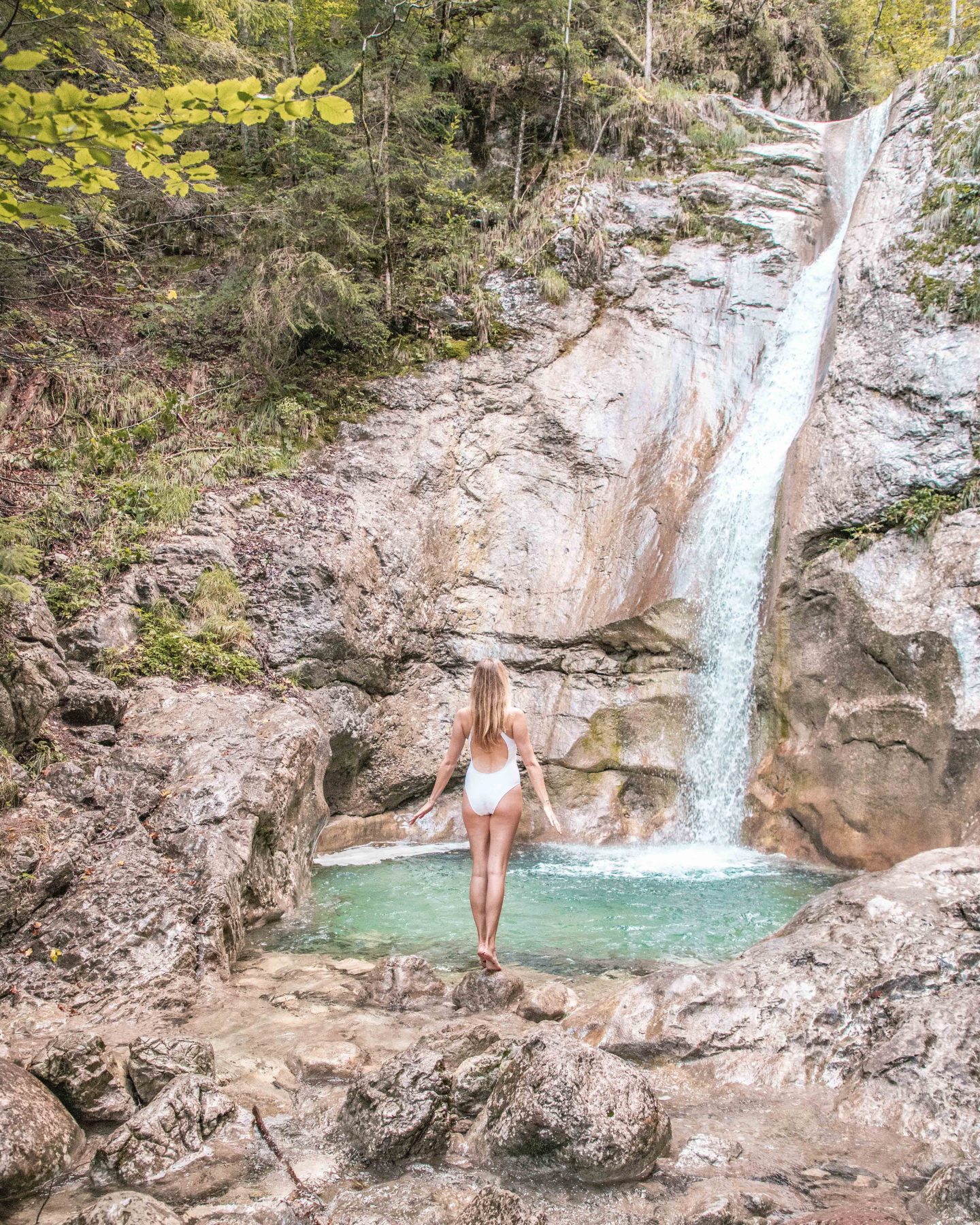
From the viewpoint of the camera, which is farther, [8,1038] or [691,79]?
[691,79]

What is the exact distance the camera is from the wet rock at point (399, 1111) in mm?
2941

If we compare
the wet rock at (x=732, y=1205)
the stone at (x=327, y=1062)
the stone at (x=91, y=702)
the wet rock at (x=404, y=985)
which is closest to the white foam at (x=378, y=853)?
the stone at (x=91, y=702)

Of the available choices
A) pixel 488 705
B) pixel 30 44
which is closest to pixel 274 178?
pixel 30 44

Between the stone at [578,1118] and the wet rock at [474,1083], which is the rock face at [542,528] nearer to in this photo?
the wet rock at [474,1083]

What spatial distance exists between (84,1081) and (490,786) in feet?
7.88

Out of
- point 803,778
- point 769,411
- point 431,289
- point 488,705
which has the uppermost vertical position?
point 431,289

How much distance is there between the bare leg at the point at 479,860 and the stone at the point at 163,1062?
5.57ft

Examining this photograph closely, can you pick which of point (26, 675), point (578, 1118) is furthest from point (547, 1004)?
point (26, 675)

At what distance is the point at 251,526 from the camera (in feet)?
32.1

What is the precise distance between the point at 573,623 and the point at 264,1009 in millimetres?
6663

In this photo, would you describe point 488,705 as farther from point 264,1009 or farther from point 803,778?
point 803,778

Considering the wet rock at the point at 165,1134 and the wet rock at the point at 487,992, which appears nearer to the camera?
the wet rock at the point at 165,1134

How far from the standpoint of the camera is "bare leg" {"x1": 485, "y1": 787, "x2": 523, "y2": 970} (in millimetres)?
4715

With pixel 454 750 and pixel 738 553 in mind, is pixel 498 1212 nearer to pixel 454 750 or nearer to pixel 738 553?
pixel 454 750
